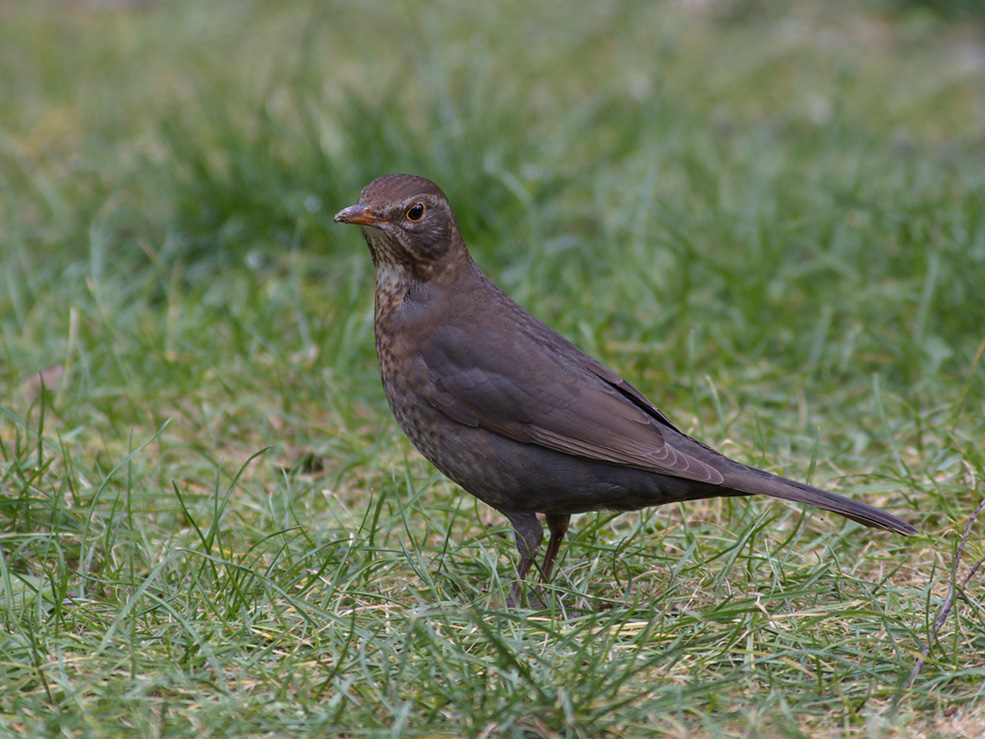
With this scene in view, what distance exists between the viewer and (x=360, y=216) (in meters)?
3.69

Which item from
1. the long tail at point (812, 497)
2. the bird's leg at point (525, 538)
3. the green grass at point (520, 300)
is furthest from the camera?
the bird's leg at point (525, 538)

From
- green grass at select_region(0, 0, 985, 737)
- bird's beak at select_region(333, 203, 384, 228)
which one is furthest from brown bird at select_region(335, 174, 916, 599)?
green grass at select_region(0, 0, 985, 737)

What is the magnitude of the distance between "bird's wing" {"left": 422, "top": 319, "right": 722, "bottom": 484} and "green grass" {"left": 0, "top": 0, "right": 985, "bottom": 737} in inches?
15.8

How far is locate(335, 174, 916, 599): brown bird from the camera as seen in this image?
3.42 meters

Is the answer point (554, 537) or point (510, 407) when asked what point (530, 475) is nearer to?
point (510, 407)

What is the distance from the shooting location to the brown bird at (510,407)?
342cm

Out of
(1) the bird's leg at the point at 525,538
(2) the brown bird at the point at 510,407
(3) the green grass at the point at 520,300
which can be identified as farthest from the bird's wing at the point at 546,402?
(3) the green grass at the point at 520,300

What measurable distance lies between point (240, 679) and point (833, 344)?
3.23m

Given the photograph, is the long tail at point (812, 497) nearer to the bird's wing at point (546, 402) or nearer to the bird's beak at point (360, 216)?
the bird's wing at point (546, 402)

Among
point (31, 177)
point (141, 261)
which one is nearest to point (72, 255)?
point (141, 261)

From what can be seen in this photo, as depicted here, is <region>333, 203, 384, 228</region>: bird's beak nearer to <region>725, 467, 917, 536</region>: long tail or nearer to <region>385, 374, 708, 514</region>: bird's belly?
<region>385, 374, 708, 514</region>: bird's belly

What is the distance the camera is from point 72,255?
19.0 feet

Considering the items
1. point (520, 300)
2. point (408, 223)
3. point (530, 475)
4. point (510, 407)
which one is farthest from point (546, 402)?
point (520, 300)

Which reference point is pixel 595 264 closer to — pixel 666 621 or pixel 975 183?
pixel 975 183
